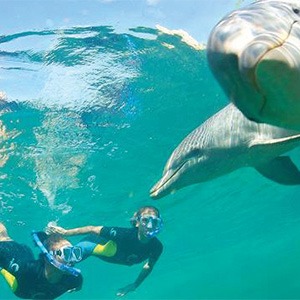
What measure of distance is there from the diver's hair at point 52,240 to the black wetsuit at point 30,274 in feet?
1.31

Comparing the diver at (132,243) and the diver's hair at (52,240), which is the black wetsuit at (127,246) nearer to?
the diver at (132,243)

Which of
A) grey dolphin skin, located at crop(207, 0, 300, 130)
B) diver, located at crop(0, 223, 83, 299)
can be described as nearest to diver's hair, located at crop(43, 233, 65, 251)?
diver, located at crop(0, 223, 83, 299)

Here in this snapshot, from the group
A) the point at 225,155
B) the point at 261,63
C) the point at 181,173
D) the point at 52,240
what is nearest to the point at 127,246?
the point at 52,240

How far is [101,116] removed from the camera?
13492 mm

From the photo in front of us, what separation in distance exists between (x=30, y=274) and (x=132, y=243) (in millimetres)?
2977

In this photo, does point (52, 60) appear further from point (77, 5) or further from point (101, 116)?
point (101, 116)

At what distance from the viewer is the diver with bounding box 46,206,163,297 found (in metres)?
10.7

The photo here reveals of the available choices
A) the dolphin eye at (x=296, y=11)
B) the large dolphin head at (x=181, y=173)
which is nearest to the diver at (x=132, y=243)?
the large dolphin head at (x=181, y=173)

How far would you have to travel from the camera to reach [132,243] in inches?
437

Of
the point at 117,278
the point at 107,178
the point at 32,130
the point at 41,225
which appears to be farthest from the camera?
the point at 117,278

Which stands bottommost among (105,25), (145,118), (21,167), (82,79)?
(21,167)

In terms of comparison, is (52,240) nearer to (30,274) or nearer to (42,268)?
(42,268)

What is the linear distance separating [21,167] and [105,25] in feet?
24.6

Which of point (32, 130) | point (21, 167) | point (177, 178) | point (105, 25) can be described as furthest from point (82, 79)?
point (177, 178)
